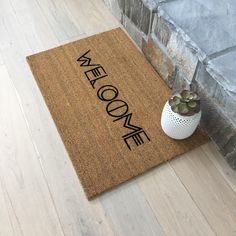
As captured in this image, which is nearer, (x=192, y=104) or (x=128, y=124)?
(x=192, y=104)

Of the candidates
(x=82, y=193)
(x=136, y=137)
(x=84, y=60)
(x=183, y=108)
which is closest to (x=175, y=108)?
(x=183, y=108)

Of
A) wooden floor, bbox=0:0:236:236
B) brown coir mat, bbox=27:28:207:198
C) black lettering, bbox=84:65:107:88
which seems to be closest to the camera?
wooden floor, bbox=0:0:236:236

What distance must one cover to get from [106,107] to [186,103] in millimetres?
405

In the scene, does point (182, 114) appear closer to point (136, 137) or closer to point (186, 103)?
point (186, 103)

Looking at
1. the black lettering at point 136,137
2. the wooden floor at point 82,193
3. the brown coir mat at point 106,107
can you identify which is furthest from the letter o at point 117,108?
the wooden floor at point 82,193

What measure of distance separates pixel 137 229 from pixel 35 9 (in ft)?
4.75

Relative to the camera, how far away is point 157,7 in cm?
131

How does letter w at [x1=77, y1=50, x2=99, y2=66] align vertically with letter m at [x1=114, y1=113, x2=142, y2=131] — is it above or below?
above

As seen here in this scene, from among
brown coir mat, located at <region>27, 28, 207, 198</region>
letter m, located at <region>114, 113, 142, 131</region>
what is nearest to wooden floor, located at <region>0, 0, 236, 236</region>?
brown coir mat, located at <region>27, 28, 207, 198</region>

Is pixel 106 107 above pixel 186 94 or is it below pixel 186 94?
below

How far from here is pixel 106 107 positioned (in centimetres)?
141

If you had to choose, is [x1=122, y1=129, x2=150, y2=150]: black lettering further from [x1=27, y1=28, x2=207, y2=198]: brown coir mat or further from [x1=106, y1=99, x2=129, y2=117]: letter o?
[x1=106, y1=99, x2=129, y2=117]: letter o

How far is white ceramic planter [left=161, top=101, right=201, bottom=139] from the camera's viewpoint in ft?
3.91

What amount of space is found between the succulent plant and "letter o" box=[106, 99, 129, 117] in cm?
29
